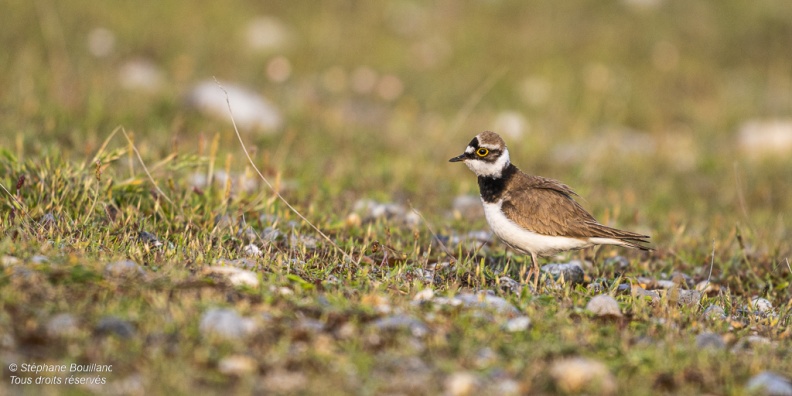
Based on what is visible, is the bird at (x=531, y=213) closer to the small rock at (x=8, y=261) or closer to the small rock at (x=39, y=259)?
the small rock at (x=39, y=259)

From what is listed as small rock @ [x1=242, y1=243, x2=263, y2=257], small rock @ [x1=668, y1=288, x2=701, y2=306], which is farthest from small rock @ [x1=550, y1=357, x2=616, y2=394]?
small rock @ [x1=242, y1=243, x2=263, y2=257]

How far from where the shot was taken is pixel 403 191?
869cm

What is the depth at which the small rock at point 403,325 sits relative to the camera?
13.3 ft

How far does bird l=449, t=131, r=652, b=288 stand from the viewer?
5746 mm

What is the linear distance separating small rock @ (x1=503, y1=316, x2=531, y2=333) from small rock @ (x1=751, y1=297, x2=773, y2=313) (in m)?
2.12

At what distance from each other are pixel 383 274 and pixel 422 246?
1403 mm

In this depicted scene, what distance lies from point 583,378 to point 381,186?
5333mm

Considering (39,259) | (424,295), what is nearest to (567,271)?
(424,295)

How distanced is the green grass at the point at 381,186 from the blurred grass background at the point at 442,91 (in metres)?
0.06

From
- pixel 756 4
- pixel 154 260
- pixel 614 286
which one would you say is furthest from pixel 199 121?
pixel 756 4

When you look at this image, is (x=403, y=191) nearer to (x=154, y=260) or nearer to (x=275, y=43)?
(x=154, y=260)

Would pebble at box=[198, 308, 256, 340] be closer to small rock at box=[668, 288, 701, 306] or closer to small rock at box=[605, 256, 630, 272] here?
small rock at box=[668, 288, 701, 306]

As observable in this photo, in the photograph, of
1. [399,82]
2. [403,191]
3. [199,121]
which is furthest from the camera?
[399,82]

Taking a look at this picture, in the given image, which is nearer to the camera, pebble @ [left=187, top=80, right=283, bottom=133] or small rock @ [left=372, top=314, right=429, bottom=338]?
small rock @ [left=372, top=314, right=429, bottom=338]
